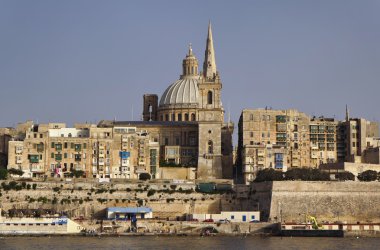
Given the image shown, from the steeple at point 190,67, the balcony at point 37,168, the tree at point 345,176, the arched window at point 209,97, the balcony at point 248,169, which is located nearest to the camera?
the tree at point 345,176

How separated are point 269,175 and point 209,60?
2701 cm

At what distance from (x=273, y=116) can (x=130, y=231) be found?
24389 millimetres

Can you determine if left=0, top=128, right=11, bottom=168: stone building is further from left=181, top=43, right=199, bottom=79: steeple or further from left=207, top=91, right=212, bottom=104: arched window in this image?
left=181, top=43, right=199, bottom=79: steeple

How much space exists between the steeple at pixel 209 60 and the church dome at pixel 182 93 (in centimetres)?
255

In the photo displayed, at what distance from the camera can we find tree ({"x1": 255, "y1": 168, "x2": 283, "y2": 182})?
8631 centimetres

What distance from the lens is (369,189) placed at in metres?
85.1

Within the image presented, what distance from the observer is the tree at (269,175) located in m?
86.3

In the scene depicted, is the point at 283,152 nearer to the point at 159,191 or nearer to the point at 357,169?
the point at 357,169

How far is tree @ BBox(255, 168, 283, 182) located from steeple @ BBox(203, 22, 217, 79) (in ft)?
72.5

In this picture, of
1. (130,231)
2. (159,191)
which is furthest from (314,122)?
(130,231)

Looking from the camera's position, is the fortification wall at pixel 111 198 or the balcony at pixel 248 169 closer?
the fortification wall at pixel 111 198

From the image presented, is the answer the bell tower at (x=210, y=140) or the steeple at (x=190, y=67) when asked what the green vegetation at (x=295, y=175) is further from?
the steeple at (x=190, y=67)

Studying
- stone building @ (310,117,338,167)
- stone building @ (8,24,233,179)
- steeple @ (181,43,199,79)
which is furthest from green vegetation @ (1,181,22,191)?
steeple @ (181,43,199,79)

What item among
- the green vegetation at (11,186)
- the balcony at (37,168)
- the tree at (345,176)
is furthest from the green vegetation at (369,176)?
the green vegetation at (11,186)
